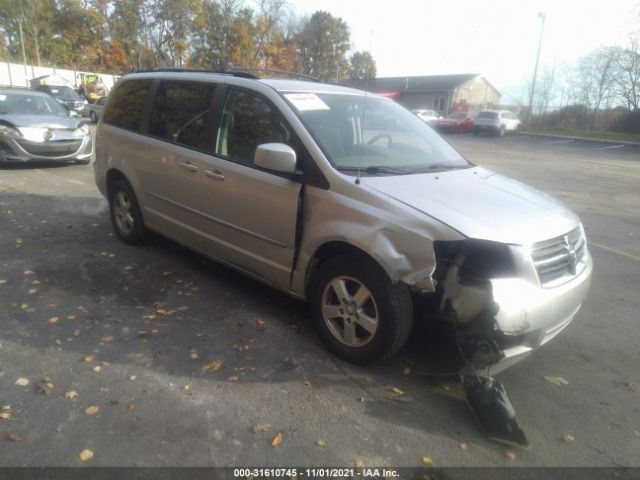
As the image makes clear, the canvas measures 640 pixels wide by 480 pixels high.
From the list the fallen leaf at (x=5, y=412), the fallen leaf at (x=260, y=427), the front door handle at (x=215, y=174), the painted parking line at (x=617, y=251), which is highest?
the front door handle at (x=215, y=174)

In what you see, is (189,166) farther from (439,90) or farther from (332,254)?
(439,90)

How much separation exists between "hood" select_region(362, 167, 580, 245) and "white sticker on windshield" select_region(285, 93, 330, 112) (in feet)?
2.82

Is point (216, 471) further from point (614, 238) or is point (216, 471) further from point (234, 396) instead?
point (614, 238)

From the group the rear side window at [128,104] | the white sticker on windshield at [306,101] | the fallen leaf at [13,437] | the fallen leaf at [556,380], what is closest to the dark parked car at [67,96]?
the rear side window at [128,104]

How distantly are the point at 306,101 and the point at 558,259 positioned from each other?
2170 millimetres

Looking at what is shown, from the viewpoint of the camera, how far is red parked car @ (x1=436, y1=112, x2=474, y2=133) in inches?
1270

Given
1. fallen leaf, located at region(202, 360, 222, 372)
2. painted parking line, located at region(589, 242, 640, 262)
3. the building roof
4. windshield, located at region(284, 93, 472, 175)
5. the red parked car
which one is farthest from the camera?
the building roof

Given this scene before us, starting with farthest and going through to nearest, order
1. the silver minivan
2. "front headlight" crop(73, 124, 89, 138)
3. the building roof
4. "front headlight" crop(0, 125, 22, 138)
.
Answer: the building roof, "front headlight" crop(73, 124, 89, 138), "front headlight" crop(0, 125, 22, 138), the silver minivan

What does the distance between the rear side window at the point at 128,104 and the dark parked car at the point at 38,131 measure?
495 cm

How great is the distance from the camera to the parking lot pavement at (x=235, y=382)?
2549 millimetres

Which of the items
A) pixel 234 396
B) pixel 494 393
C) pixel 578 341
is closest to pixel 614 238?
pixel 578 341

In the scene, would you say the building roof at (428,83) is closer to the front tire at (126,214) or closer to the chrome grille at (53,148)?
the chrome grille at (53,148)

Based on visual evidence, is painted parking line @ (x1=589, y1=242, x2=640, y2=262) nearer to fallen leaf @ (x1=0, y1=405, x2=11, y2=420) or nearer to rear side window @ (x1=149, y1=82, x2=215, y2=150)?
rear side window @ (x1=149, y1=82, x2=215, y2=150)

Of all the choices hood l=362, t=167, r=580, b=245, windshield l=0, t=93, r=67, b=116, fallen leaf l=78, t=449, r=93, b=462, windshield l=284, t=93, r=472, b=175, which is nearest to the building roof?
windshield l=0, t=93, r=67, b=116
